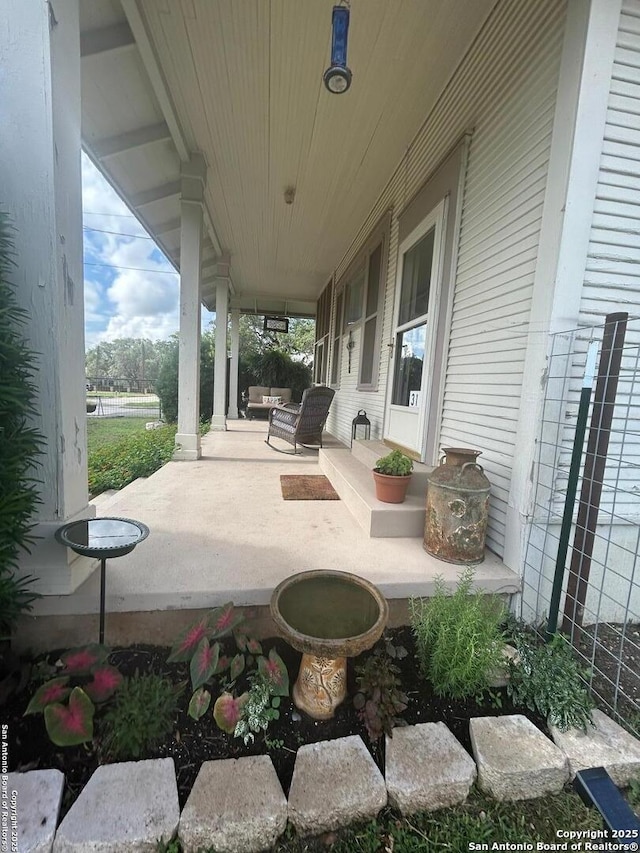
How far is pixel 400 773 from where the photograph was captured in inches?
42.8

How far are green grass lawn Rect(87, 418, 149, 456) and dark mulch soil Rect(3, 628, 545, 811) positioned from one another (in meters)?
5.18

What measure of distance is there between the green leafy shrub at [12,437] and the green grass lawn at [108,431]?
502cm

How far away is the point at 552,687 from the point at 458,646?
1.33 ft

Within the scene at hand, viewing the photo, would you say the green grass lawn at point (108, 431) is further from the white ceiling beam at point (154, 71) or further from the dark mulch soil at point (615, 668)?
the dark mulch soil at point (615, 668)

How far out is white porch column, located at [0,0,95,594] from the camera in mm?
1270

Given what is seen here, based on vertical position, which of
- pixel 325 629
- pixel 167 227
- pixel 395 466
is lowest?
pixel 325 629

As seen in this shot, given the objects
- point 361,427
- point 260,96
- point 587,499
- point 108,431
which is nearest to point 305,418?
point 361,427

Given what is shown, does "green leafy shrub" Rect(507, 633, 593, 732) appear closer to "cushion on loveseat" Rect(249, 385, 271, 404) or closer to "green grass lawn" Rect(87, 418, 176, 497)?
"green grass lawn" Rect(87, 418, 176, 497)

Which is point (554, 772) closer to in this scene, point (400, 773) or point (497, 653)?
point (497, 653)

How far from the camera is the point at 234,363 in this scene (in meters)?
9.05

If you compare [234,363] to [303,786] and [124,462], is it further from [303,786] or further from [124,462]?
[303,786]

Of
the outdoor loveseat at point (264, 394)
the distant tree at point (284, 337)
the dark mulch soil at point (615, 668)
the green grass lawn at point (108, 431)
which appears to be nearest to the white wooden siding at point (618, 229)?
the dark mulch soil at point (615, 668)

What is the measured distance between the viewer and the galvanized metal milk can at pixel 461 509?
187 centimetres

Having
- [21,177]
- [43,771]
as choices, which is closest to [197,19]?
[21,177]
